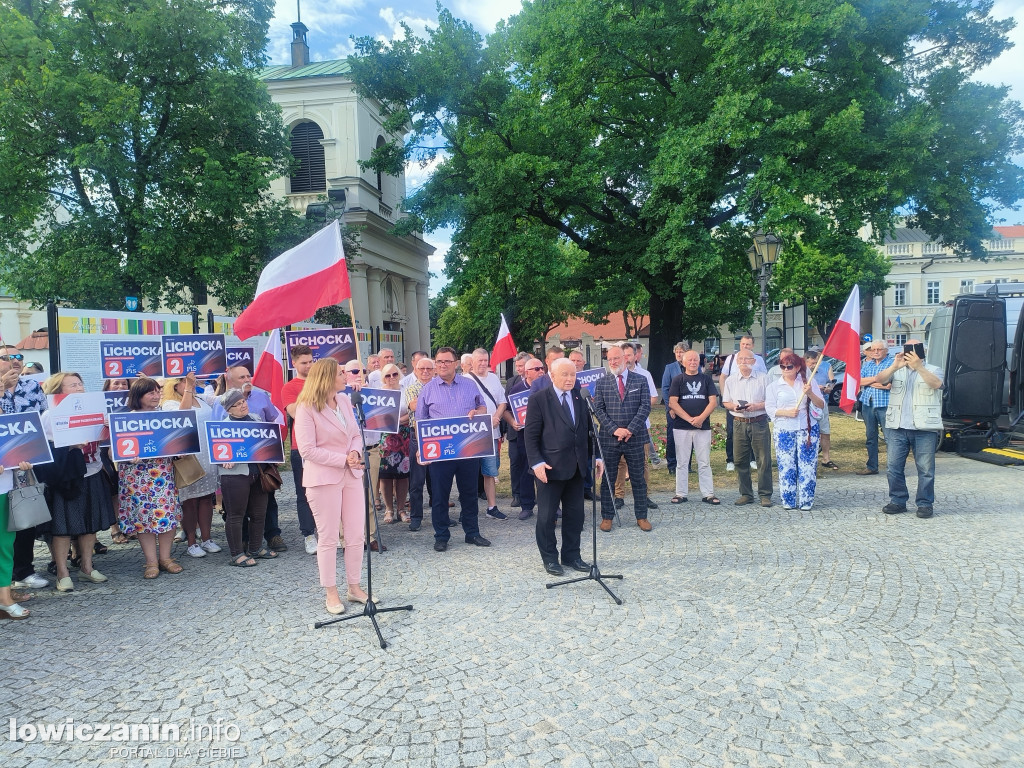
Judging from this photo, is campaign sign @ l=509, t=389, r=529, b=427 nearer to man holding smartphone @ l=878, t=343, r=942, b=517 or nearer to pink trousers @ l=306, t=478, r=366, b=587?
pink trousers @ l=306, t=478, r=366, b=587

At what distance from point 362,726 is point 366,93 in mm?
23337

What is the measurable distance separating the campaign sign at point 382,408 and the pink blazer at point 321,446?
7.66 feet

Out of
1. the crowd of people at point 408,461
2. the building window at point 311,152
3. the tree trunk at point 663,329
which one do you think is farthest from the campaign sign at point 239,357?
the building window at point 311,152

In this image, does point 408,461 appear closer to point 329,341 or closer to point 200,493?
point 329,341

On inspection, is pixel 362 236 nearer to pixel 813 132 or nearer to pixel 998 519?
pixel 813 132

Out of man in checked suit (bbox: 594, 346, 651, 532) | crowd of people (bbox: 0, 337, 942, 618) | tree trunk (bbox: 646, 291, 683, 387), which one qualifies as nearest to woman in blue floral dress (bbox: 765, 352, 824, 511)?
crowd of people (bbox: 0, 337, 942, 618)

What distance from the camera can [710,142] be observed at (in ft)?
61.1

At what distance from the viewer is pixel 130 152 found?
19.0m

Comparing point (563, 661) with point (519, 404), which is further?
point (519, 404)

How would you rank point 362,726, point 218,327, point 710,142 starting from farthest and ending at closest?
point 710,142 → point 218,327 → point 362,726

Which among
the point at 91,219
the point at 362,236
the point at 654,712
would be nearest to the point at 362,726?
the point at 654,712

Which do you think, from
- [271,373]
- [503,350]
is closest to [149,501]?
[271,373]

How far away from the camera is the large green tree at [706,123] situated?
18.6 m

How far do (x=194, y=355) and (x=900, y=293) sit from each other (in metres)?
68.3
